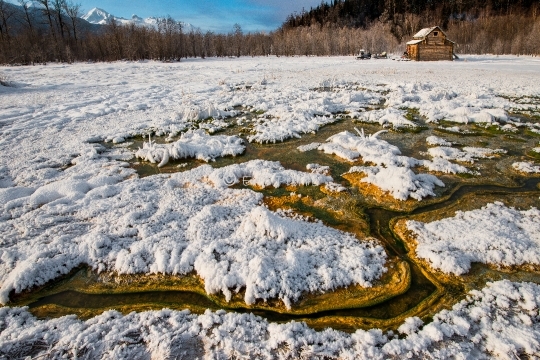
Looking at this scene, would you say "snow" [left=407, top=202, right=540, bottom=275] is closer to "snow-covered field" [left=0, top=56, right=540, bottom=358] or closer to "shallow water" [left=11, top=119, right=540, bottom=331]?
"snow-covered field" [left=0, top=56, right=540, bottom=358]

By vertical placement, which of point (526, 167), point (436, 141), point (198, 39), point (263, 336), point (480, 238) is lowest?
point (263, 336)

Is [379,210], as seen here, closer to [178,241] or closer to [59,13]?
[178,241]

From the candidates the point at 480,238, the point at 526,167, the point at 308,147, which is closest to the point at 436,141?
the point at 526,167

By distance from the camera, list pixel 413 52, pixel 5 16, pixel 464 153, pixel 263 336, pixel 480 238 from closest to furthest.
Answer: pixel 263 336, pixel 480 238, pixel 464 153, pixel 413 52, pixel 5 16

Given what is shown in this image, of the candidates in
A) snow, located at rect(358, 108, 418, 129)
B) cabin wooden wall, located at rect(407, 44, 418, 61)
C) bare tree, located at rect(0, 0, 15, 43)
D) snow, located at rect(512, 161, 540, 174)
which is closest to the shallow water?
snow, located at rect(512, 161, 540, 174)

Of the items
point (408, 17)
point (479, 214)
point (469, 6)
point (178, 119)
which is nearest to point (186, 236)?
point (479, 214)

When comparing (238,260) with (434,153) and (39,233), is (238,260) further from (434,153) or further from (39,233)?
(434,153)

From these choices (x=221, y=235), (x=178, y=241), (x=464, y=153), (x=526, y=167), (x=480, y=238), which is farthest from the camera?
(x=464, y=153)
